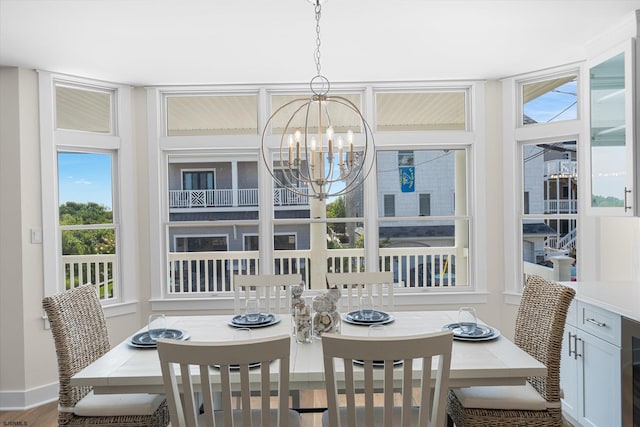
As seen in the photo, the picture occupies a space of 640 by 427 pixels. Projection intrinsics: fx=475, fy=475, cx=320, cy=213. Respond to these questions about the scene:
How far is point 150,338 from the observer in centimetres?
250

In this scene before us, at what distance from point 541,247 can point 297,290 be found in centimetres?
265

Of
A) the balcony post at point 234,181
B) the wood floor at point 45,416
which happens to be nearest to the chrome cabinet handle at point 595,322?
Result: the wood floor at point 45,416

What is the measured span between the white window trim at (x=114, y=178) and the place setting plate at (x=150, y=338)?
5.56 ft

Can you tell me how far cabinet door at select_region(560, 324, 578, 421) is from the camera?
305 centimetres

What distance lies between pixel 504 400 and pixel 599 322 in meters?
0.92

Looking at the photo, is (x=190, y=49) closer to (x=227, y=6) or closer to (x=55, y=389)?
(x=227, y=6)

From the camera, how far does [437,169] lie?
441 centimetres

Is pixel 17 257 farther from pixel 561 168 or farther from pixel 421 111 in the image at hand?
pixel 561 168

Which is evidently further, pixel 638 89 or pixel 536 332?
pixel 638 89

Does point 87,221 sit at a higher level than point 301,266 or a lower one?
higher

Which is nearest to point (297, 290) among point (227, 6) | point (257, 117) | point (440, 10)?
point (227, 6)

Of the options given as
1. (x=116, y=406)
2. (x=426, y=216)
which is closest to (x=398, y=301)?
(x=426, y=216)

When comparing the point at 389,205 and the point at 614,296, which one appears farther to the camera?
the point at 389,205

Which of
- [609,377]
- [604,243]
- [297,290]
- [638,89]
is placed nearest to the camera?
[297,290]
